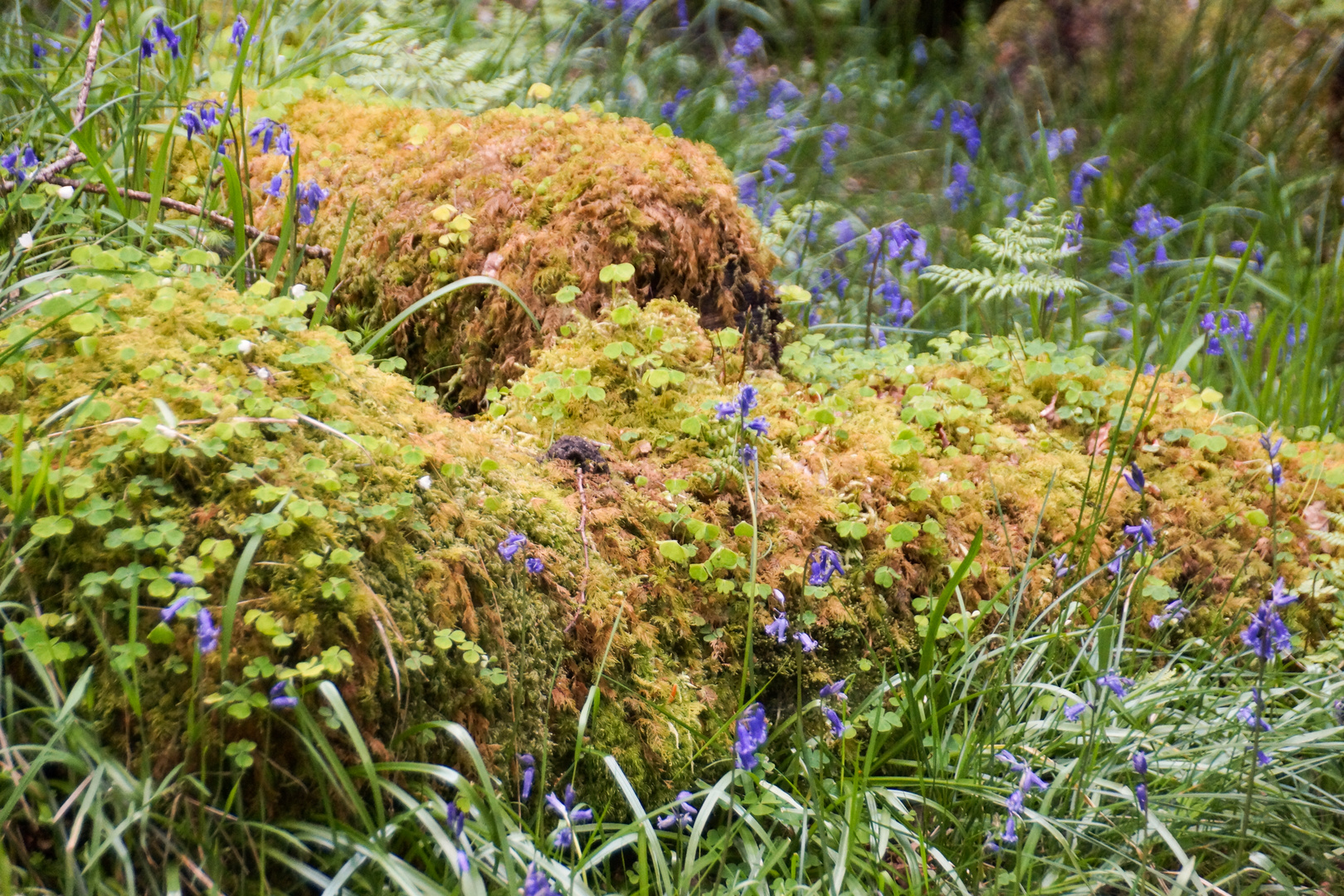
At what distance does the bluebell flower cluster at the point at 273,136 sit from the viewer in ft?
7.77

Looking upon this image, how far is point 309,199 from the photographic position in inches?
96.9

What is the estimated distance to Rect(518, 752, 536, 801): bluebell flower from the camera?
5.10ft

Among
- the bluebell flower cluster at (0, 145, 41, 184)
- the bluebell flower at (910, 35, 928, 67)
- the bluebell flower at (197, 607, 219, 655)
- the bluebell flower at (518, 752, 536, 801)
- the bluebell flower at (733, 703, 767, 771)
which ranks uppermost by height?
the bluebell flower cluster at (0, 145, 41, 184)

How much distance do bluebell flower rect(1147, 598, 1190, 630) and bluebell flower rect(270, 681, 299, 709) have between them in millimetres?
1769

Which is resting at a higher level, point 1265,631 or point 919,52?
point 919,52

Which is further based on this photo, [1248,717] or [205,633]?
[1248,717]

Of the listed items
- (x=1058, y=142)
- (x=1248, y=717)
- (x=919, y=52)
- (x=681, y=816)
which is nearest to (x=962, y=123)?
(x=1058, y=142)

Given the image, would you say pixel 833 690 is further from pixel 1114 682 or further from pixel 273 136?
pixel 273 136

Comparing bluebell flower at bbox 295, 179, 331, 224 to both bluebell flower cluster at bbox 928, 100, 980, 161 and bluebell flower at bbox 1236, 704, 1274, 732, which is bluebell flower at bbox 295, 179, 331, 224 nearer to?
bluebell flower at bbox 1236, 704, 1274, 732

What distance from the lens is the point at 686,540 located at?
2.11 m

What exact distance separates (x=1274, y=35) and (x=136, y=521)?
6.38 m

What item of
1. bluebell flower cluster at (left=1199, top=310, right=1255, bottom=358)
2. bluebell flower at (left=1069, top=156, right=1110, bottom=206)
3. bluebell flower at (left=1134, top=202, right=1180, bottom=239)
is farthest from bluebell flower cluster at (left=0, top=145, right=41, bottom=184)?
bluebell flower at (left=1069, top=156, right=1110, bottom=206)

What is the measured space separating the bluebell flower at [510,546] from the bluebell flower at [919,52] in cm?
600

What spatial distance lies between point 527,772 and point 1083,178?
4.82 metres
